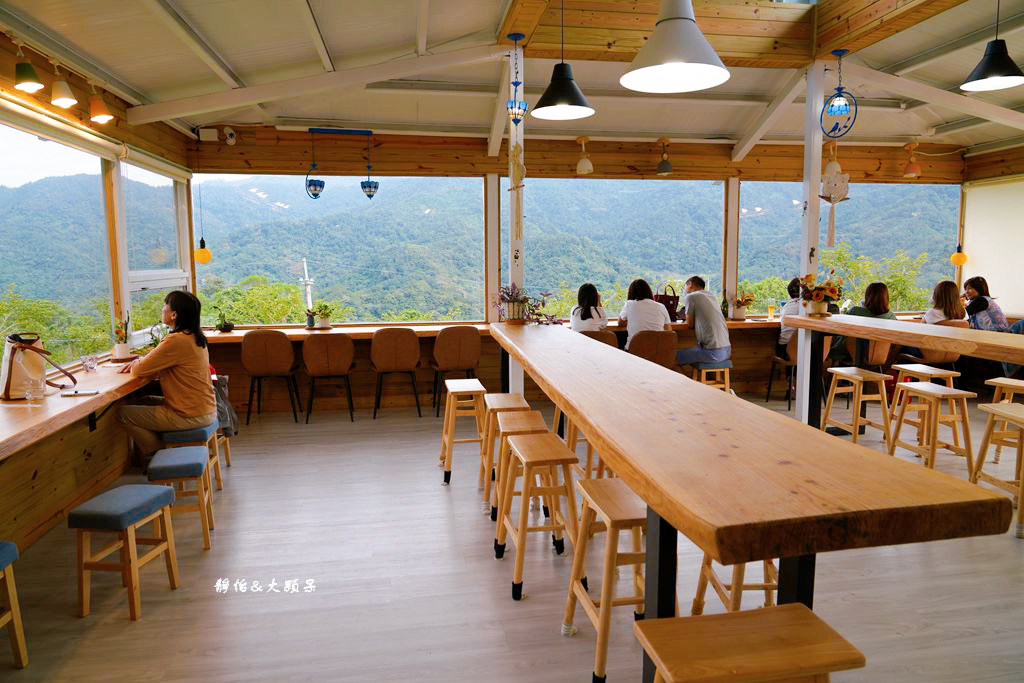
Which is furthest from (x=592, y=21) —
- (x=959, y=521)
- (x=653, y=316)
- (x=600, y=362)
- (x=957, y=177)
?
Result: (x=957, y=177)

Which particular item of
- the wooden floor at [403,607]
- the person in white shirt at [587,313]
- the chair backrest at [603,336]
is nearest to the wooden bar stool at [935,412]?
the wooden floor at [403,607]

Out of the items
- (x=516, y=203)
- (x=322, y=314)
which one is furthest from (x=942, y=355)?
(x=322, y=314)

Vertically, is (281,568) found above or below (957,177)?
below

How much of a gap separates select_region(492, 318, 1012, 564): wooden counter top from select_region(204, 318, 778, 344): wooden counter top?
4150 millimetres

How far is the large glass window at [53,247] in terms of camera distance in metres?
3.39

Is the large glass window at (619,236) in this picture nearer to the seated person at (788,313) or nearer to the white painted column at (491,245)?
the white painted column at (491,245)

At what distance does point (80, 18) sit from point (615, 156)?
4721 mm

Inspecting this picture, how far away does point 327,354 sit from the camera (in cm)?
561

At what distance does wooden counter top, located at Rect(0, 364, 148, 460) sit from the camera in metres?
2.33

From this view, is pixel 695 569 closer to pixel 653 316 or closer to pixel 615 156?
pixel 653 316

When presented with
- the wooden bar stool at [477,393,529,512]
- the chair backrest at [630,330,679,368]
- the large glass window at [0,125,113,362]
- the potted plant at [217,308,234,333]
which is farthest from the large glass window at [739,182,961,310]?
the large glass window at [0,125,113,362]

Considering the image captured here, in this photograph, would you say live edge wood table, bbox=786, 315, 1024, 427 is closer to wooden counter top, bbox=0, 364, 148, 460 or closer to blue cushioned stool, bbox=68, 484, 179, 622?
blue cushioned stool, bbox=68, 484, 179, 622

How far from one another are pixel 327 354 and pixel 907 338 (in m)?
4.22

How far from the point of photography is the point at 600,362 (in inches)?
114
